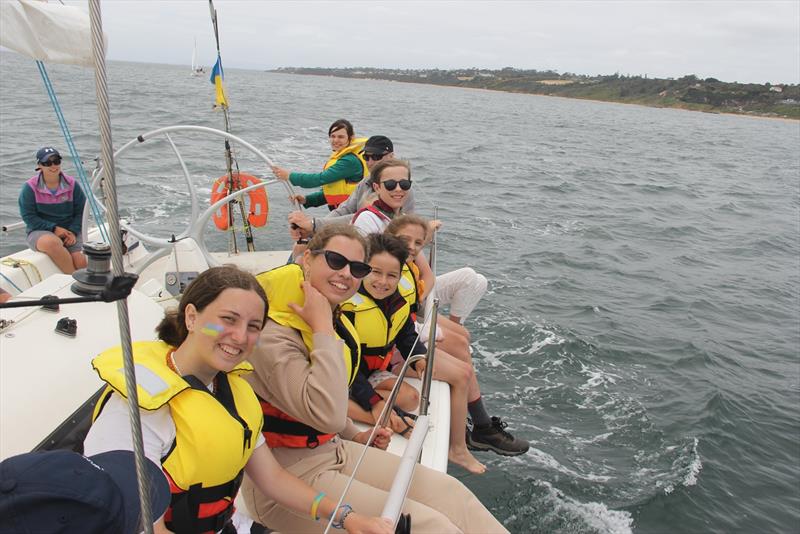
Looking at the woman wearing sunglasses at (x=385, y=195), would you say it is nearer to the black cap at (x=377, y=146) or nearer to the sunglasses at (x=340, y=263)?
the black cap at (x=377, y=146)

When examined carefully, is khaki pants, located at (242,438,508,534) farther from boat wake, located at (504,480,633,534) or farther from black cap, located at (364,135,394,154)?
black cap, located at (364,135,394,154)

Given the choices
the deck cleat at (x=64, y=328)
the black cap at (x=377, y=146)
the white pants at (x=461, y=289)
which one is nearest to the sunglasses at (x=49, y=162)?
the black cap at (x=377, y=146)

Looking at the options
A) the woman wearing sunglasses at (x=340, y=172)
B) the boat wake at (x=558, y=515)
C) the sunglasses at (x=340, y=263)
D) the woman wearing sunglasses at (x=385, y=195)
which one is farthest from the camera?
the woman wearing sunglasses at (x=340, y=172)

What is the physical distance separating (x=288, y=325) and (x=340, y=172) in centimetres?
226

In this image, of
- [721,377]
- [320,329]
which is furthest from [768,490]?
[320,329]

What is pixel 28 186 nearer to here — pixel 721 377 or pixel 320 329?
pixel 320 329

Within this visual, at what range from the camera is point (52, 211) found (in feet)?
15.2

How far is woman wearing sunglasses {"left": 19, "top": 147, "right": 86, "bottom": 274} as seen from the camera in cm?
445

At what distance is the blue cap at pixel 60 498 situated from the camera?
0.84 meters

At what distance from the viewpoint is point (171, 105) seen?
22203 millimetres

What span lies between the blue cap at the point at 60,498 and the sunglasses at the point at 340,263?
40.1 inches

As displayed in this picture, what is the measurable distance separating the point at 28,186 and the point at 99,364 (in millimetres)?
3825

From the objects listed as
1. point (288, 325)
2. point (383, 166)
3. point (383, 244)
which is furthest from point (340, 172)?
point (288, 325)

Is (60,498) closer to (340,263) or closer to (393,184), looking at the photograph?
(340,263)
